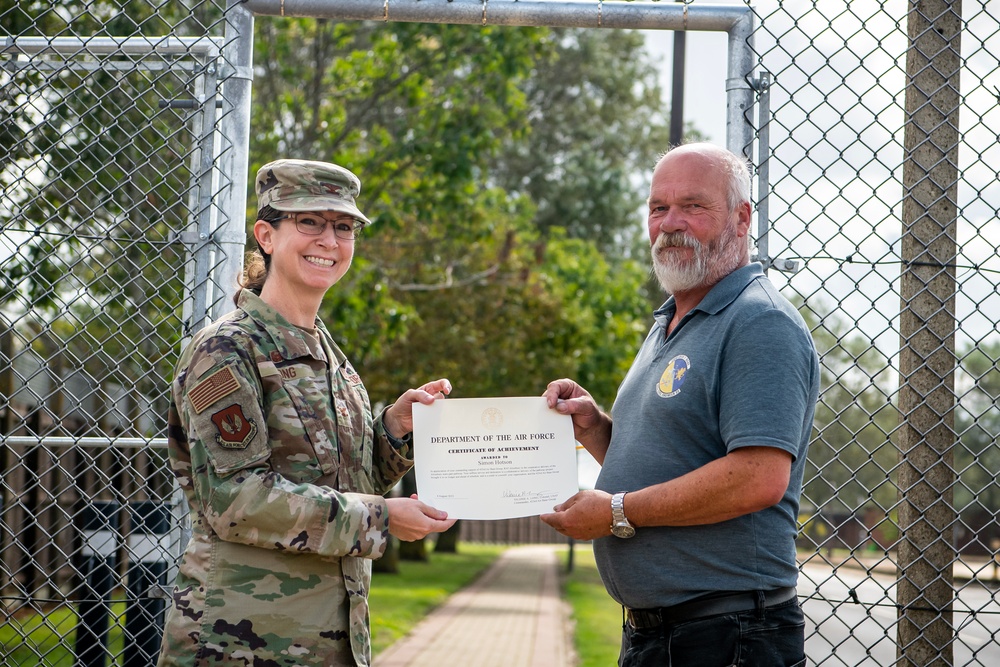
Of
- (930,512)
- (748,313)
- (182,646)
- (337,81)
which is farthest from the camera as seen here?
(337,81)

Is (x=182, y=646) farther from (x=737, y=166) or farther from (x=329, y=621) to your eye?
(x=737, y=166)

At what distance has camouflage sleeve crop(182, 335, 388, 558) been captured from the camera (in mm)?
2436

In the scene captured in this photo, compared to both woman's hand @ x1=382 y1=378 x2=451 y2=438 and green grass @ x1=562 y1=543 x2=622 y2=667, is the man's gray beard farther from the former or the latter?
green grass @ x1=562 y1=543 x2=622 y2=667

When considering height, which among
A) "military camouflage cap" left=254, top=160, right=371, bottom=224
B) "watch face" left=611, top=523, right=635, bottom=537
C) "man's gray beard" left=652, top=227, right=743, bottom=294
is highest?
"military camouflage cap" left=254, top=160, right=371, bottom=224

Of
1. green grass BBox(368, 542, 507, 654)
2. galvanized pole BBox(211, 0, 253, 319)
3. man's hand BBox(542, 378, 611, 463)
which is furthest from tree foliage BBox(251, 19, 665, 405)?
man's hand BBox(542, 378, 611, 463)

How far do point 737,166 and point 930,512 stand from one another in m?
1.34

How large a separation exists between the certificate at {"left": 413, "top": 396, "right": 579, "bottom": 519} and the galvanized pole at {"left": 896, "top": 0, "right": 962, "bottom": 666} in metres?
1.22

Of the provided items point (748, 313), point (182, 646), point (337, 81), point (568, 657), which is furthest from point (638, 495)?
point (337, 81)

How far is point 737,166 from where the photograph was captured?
9.77 feet

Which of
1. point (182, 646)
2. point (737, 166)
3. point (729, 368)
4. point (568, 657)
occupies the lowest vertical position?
point (568, 657)

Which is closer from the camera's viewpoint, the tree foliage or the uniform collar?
the uniform collar

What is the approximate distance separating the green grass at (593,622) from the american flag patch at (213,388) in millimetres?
3279

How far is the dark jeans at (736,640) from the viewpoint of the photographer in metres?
2.57

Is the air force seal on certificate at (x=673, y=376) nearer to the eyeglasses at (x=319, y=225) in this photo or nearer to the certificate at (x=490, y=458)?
the certificate at (x=490, y=458)
